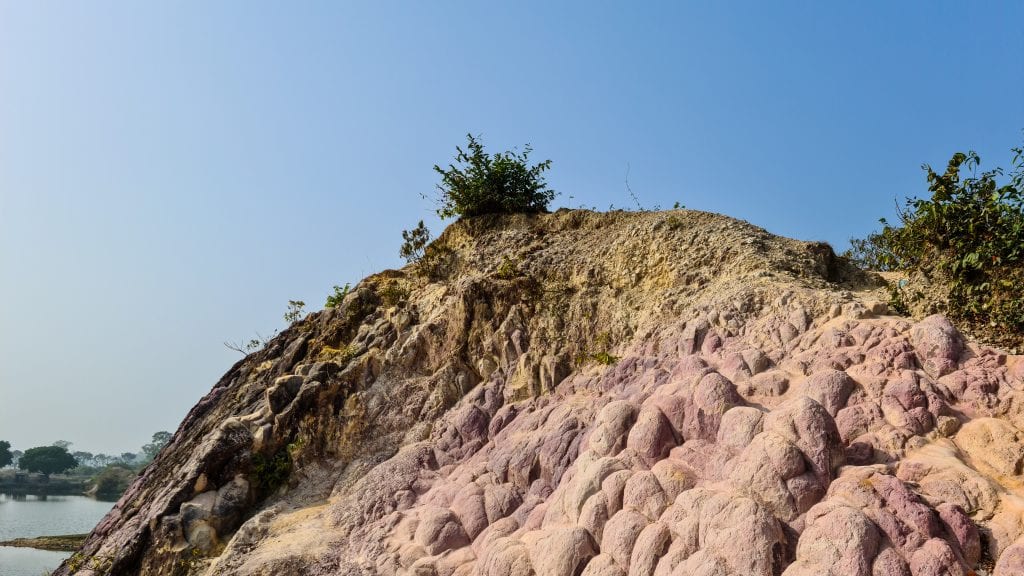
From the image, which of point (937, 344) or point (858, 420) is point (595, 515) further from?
point (937, 344)

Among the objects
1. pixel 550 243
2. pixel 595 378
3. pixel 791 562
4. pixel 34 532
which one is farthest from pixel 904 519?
pixel 34 532

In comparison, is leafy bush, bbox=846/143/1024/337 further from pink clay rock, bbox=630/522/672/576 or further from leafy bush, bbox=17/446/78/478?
leafy bush, bbox=17/446/78/478

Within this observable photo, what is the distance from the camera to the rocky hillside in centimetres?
625

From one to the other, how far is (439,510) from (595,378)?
124 inches

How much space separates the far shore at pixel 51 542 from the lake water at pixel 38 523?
0.48m

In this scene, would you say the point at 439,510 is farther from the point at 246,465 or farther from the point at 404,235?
the point at 404,235

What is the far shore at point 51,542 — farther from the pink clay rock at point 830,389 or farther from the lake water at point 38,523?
the pink clay rock at point 830,389

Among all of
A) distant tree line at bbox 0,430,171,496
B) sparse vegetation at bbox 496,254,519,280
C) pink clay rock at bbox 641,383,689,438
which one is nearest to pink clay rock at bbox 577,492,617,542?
pink clay rock at bbox 641,383,689,438

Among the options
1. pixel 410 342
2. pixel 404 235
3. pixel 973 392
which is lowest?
pixel 973 392

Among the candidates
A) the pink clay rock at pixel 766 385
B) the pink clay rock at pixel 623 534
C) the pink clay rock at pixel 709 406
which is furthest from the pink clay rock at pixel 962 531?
the pink clay rock at pixel 623 534

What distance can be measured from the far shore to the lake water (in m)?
0.48

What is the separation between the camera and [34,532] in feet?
109

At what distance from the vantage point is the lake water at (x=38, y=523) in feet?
77.6

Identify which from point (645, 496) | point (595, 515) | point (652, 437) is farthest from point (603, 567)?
point (652, 437)
